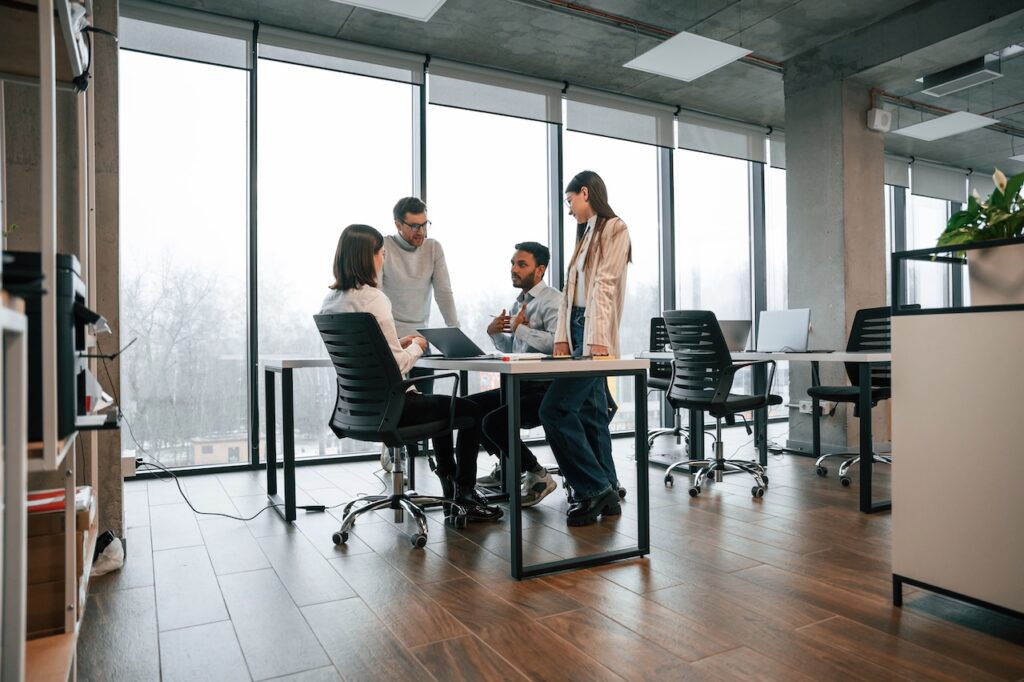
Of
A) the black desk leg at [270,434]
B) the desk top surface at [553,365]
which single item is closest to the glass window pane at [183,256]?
the black desk leg at [270,434]

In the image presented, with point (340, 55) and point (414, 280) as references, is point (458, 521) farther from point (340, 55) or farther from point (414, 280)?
point (340, 55)

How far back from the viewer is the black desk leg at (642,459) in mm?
2646

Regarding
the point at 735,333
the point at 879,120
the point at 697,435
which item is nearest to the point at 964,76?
the point at 879,120

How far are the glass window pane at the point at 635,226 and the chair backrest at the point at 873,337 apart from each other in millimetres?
1904

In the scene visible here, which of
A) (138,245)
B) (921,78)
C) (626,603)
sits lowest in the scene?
(626,603)

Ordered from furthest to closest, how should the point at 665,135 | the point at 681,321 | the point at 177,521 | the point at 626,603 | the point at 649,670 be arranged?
the point at 665,135 → the point at 681,321 → the point at 177,521 → the point at 626,603 → the point at 649,670

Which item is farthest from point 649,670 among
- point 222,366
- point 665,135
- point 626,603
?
point 665,135

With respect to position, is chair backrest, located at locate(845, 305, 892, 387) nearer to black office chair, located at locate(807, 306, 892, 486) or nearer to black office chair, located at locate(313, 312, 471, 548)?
Result: black office chair, located at locate(807, 306, 892, 486)

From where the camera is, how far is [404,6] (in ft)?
13.2

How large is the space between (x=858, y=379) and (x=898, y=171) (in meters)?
4.64

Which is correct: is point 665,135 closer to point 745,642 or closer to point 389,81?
point 389,81

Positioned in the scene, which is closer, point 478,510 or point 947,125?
point 478,510

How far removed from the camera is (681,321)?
13.0ft

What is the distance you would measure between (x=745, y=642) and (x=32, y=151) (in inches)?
108
